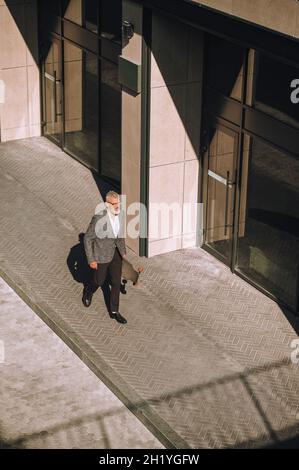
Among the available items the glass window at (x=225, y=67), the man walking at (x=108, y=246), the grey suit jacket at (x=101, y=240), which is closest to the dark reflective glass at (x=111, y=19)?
the glass window at (x=225, y=67)

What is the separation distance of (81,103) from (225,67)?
5413 millimetres

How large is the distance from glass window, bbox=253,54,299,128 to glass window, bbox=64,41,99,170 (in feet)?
17.3

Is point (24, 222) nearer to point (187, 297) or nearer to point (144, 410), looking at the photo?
point (187, 297)

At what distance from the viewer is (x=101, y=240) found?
44.7 feet

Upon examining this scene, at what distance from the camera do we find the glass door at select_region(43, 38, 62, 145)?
20.1 metres

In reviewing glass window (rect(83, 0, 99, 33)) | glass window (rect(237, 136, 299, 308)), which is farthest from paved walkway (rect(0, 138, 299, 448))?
glass window (rect(83, 0, 99, 33))

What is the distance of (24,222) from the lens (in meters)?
17.4

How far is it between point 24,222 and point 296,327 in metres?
5.79

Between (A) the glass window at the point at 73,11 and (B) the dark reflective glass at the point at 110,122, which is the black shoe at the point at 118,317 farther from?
(A) the glass window at the point at 73,11

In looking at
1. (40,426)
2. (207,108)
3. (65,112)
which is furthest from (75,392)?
(65,112)

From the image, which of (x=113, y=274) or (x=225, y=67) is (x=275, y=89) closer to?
(x=225, y=67)

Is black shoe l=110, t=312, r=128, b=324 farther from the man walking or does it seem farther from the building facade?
the building facade

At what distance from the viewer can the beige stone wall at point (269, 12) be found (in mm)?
10914

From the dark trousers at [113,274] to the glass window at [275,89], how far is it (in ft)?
9.97
